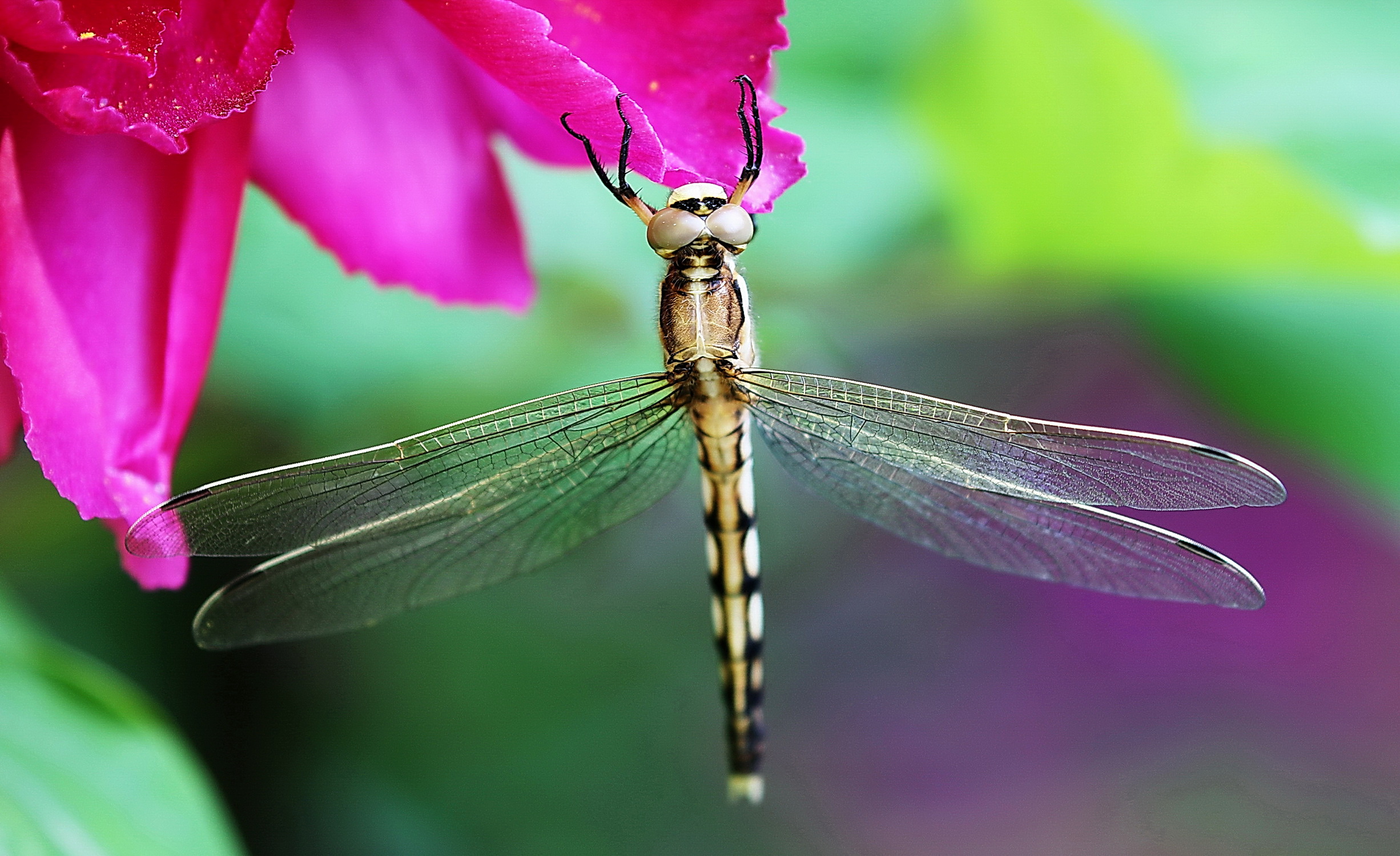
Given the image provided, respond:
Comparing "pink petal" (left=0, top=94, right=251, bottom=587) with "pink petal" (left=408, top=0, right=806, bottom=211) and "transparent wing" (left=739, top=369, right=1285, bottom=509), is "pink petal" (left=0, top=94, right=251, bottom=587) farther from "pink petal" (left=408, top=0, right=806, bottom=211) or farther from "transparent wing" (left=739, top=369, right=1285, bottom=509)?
"transparent wing" (left=739, top=369, right=1285, bottom=509)

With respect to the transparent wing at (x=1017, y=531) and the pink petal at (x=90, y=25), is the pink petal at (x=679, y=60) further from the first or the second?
the transparent wing at (x=1017, y=531)

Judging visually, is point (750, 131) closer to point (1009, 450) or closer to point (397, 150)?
point (397, 150)

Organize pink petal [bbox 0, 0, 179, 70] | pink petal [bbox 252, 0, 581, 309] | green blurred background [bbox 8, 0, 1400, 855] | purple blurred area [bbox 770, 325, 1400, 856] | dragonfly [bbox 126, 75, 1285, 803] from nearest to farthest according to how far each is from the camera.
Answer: pink petal [bbox 0, 0, 179, 70] → pink petal [bbox 252, 0, 581, 309] → dragonfly [bbox 126, 75, 1285, 803] → green blurred background [bbox 8, 0, 1400, 855] → purple blurred area [bbox 770, 325, 1400, 856]

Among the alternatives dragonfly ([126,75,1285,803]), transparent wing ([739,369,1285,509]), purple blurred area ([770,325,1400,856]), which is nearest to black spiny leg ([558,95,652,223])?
dragonfly ([126,75,1285,803])

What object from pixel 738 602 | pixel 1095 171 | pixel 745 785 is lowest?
pixel 745 785

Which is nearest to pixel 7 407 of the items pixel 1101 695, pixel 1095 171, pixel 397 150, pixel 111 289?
pixel 111 289

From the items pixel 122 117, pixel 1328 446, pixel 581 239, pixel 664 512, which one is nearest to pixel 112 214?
pixel 122 117

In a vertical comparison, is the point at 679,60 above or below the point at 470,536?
above
